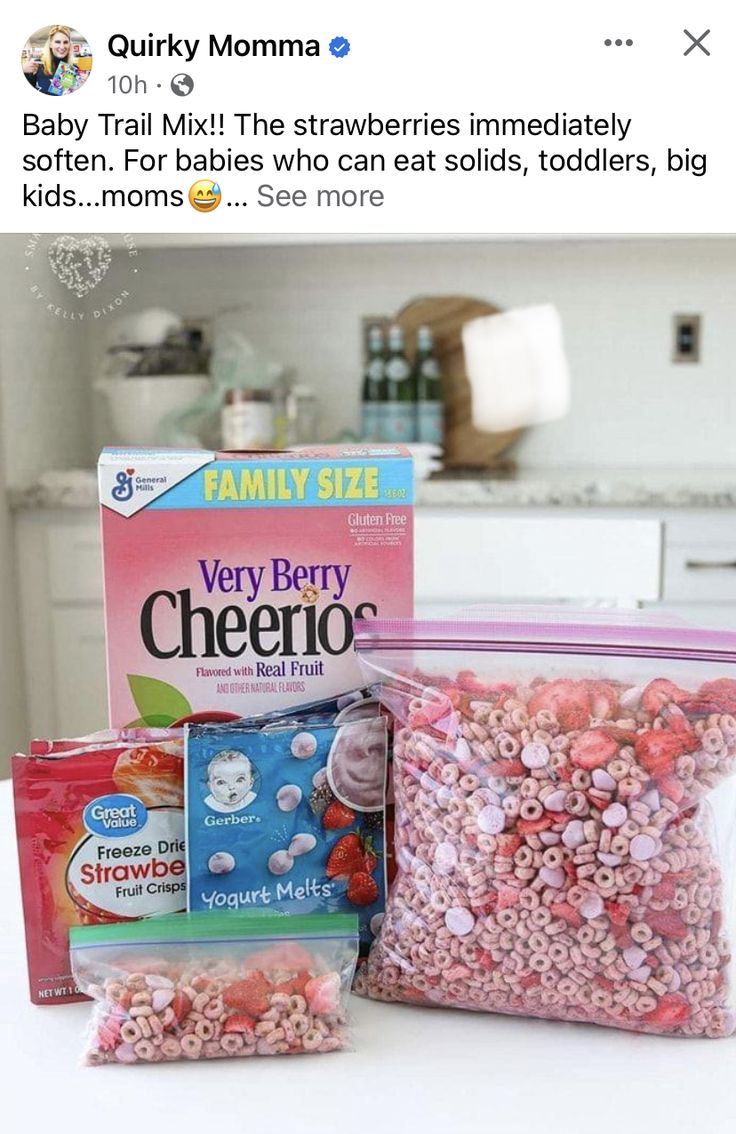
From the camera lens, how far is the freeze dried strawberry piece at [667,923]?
23.4 inches

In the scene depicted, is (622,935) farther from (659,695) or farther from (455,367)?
(455,367)

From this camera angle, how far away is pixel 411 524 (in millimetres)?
685

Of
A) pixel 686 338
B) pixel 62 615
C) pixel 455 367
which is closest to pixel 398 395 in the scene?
pixel 455 367

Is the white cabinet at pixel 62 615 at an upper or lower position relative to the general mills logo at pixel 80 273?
lower

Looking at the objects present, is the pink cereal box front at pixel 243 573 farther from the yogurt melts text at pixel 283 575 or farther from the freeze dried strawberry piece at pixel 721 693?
the freeze dried strawberry piece at pixel 721 693

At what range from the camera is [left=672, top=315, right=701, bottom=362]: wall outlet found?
310 centimetres

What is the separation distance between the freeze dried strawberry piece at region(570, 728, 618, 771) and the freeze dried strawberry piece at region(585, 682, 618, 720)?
12mm

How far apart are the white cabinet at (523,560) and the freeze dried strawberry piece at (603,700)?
188 centimetres
